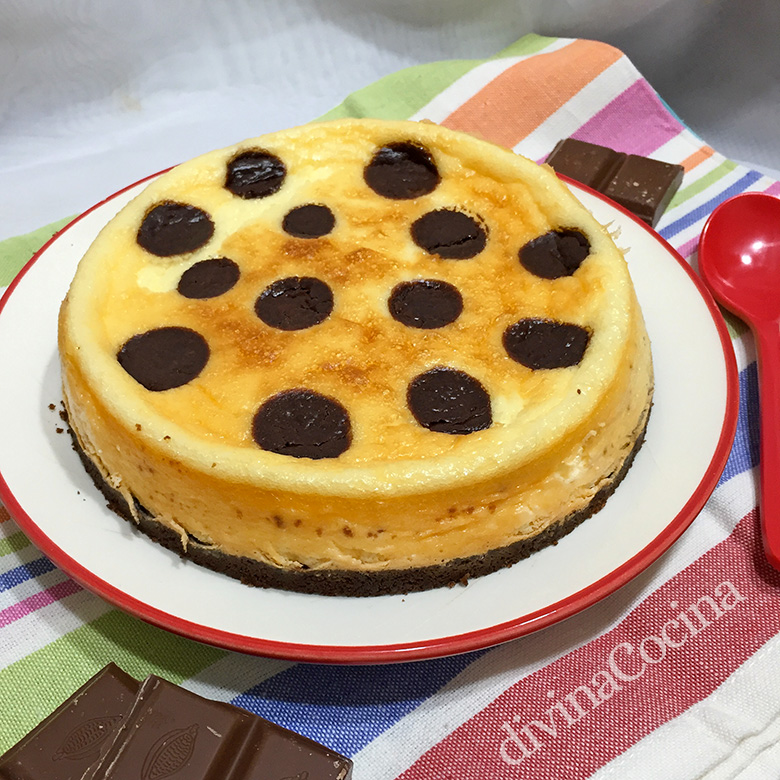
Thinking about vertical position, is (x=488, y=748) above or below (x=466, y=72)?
below

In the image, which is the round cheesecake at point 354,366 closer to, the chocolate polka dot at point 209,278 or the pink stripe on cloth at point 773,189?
the chocolate polka dot at point 209,278

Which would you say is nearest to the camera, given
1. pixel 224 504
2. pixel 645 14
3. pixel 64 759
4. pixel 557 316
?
pixel 64 759

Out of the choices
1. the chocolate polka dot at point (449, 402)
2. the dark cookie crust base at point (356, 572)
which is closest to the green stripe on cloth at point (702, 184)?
the chocolate polka dot at point (449, 402)

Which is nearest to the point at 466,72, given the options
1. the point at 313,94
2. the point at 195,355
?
the point at 313,94

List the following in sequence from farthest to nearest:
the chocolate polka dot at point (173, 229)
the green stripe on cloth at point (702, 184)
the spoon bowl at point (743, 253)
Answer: the green stripe on cloth at point (702, 184) < the spoon bowl at point (743, 253) < the chocolate polka dot at point (173, 229)

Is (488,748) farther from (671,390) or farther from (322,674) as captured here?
(671,390)

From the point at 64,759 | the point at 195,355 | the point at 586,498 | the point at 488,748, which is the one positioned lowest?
the point at 488,748

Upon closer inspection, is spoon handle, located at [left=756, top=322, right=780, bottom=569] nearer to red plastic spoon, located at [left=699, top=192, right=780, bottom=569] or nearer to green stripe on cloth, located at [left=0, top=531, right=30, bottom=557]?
red plastic spoon, located at [left=699, top=192, right=780, bottom=569]
